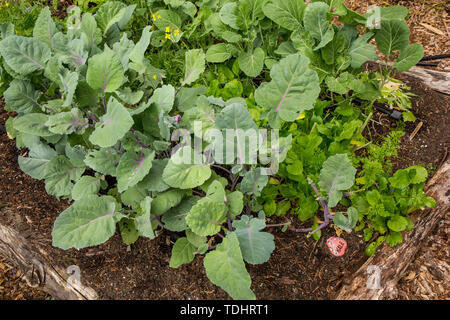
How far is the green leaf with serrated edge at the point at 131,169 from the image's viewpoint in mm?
1763

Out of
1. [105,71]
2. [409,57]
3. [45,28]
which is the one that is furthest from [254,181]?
[45,28]

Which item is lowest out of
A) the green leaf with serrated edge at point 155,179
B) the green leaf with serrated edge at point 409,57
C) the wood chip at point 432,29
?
the green leaf with serrated edge at point 155,179

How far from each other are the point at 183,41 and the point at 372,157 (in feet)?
5.01

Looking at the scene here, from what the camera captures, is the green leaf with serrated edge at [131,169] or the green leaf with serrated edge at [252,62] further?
the green leaf with serrated edge at [252,62]

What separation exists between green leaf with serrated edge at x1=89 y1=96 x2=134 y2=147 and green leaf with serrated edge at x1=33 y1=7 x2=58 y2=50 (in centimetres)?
79

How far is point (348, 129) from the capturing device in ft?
6.85

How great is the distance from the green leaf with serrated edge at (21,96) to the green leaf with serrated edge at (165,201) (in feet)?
2.86

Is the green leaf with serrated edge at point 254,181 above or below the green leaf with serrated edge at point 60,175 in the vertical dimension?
above

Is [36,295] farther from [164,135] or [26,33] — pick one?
[26,33]

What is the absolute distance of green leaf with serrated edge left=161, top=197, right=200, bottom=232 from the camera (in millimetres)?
1876

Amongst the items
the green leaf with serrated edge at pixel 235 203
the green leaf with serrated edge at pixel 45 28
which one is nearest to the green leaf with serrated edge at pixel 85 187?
the green leaf with serrated edge at pixel 235 203

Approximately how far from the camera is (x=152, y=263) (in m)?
1.95

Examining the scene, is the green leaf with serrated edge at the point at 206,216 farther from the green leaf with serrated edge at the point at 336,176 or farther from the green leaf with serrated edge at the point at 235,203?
the green leaf with serrated edge at the point at 336,176

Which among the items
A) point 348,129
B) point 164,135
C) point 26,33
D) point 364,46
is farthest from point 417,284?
point 26,33
